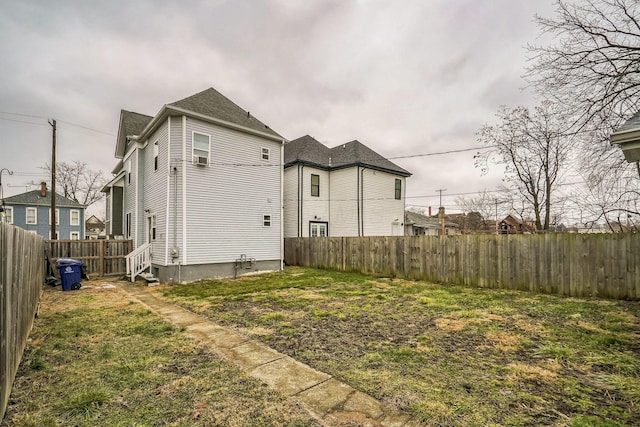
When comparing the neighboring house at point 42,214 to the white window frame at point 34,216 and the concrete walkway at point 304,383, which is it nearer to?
the white window frame at point 34,216

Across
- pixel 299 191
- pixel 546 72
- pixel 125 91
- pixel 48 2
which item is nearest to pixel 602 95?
pixel 546 72

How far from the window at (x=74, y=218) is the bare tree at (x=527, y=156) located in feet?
123

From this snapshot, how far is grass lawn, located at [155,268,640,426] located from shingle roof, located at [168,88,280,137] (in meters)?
7.11

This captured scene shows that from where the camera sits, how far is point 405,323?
5023 mm

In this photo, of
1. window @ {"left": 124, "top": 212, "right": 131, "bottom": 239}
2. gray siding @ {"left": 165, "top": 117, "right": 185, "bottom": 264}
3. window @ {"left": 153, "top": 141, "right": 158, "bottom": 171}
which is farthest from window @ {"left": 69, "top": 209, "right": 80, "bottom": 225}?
gray siding @ {"left": 165, "top": 117, "right": 185, "bottom": 264}

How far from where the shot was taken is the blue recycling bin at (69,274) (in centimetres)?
866

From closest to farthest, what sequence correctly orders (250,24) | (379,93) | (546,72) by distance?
(546,72) → (250,24) → (379,93)

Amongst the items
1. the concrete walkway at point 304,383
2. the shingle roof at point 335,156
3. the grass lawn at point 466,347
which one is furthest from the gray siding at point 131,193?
the concrete walkway at point 304,383

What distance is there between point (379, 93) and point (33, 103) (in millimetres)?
19496

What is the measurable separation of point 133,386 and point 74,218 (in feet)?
120

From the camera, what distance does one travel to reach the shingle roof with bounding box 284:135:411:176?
58.2 ft

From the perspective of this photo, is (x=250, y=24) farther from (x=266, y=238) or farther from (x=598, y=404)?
(x=598, y=404)

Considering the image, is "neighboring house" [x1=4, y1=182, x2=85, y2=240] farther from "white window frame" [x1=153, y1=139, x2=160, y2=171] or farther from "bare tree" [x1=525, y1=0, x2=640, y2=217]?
"bare tree" [x1=525, y1=0, x2=640, y2=217]

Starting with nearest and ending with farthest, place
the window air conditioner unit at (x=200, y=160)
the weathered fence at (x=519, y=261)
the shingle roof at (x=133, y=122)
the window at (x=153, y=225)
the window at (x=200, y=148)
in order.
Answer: the weathered fence at (x=519, y=261) → the window air conditioner unit at (x=200, y=160) → the window at (x=200, y=148) → the window at (x=153, y=225) → the shingle roof at (x=133, y=122)
